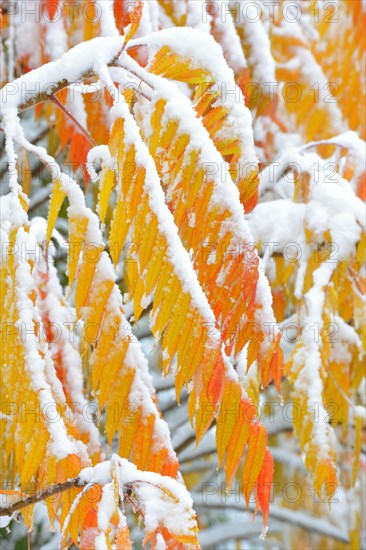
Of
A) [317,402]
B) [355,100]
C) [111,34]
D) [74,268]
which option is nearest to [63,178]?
[74,268]

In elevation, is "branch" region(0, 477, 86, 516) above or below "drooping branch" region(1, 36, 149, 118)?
below

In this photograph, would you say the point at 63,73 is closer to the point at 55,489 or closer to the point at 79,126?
the point at 79,126

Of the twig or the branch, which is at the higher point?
the twig

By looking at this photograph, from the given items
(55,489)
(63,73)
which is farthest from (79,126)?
(55,489)

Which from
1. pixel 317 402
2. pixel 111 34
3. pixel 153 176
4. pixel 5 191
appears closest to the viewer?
pixel 153 176

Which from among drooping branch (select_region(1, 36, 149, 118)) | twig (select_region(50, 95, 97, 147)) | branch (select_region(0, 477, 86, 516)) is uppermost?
drooping branch (select_region(1, 36, 149, 118))

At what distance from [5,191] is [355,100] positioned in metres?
1.31

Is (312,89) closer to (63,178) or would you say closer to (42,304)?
(42,304)

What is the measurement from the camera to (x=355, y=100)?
2.01 metres

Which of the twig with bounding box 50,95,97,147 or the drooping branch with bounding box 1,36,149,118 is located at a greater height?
the drooping branch with bounding box 1,36,149,118

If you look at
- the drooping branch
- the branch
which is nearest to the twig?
the drooping branch

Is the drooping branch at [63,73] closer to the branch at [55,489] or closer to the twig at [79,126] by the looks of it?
the twig at [79,126]

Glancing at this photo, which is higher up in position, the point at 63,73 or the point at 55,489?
the point at 63,73

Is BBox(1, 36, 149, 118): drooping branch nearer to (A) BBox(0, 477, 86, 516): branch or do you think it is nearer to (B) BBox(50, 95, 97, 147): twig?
(B) BBox(50, 95, 97, 147): twig
